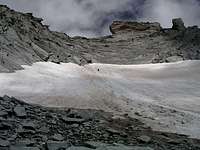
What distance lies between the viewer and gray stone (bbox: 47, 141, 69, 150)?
35.4 ft

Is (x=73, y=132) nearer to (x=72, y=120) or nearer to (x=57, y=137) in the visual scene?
(x=57, y=137)

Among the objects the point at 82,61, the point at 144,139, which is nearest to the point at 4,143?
the point at 144,139

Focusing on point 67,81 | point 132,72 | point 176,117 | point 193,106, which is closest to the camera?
point 176,117

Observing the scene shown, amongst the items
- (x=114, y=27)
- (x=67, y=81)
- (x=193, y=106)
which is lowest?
(x=193, y=106)

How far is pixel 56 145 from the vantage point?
36.2 ft

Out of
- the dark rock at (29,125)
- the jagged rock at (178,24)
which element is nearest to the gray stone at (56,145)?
the dark rock at (29,125)

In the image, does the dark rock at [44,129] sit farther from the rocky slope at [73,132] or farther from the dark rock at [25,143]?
the dark rock at [25,143]

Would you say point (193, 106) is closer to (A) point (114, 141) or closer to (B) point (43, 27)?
(A) point (114, 141)

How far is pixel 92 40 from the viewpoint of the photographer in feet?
170

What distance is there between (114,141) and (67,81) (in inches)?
454

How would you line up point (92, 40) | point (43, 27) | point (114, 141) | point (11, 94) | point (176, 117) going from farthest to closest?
point (92, 40)
point (43, 27)
point (11, 94)
point (176, 117)
point (114, 141)

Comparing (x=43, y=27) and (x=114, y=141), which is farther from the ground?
(x=43, y=27)

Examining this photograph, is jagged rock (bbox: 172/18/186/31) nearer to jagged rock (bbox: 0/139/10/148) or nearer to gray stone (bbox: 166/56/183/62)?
gray stone (bbox: 166/56/183/62)

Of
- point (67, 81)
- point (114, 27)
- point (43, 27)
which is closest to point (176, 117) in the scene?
point (67, 81)
